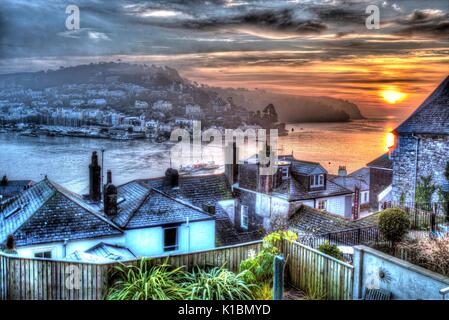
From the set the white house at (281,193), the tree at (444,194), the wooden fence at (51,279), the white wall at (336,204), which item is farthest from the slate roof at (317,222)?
the wooden fence at (51,279)

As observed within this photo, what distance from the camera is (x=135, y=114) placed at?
1386 cm

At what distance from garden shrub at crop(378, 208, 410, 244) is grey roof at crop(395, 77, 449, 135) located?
636 centimetres

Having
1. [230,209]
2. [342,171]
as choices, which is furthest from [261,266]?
[342,171]

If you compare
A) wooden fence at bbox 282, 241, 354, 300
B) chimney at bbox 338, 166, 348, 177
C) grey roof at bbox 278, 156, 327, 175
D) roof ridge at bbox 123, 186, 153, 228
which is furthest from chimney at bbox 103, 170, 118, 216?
chimney at bbox 338, 166, 348, 177

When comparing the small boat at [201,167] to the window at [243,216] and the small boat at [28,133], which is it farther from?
the small boat at [28,133]

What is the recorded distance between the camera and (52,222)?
9.40m

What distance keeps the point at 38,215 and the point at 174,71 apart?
5.93m

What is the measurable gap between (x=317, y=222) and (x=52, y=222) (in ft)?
21.1

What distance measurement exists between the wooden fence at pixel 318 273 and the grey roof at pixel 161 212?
497 cm

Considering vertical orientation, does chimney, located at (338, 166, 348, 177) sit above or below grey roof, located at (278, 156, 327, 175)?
below

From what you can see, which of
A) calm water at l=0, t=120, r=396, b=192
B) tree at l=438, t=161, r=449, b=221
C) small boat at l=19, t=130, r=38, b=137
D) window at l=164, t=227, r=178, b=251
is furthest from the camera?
calm water at l=0, t=120, r=396, b=192

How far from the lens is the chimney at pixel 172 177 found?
1340 centimetres

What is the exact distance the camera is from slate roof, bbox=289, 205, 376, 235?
10.2 metres

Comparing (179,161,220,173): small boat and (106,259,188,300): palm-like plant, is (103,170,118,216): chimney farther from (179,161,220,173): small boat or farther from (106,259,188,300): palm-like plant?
(106,259,188,300): palm-like plant
